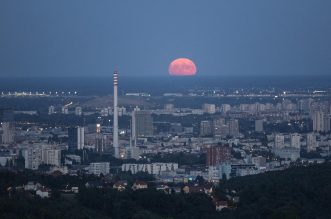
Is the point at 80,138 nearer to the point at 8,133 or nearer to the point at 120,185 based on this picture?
the point at 8,133

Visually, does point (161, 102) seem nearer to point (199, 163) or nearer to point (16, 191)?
point (199, 163)

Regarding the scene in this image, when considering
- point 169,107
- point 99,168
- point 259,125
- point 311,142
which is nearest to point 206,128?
point 259,125

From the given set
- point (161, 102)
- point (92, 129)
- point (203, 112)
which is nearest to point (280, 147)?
point (92, 129)

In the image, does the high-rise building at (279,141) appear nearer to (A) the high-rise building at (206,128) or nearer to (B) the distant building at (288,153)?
(B) the distant building at (288,153)

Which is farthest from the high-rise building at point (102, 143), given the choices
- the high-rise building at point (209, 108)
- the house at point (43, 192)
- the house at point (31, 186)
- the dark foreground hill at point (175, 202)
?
the house at point (43, 192)

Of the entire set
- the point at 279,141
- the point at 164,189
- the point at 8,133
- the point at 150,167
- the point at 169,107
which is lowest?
the point at 150,167

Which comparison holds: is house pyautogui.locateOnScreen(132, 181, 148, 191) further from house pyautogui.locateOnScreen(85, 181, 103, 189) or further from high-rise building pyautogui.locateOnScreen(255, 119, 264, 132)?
high-rise building pyautogui.locateOnScreen(255, 119, 264, 132)

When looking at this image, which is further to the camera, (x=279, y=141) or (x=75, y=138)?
(x=279, y=141)
